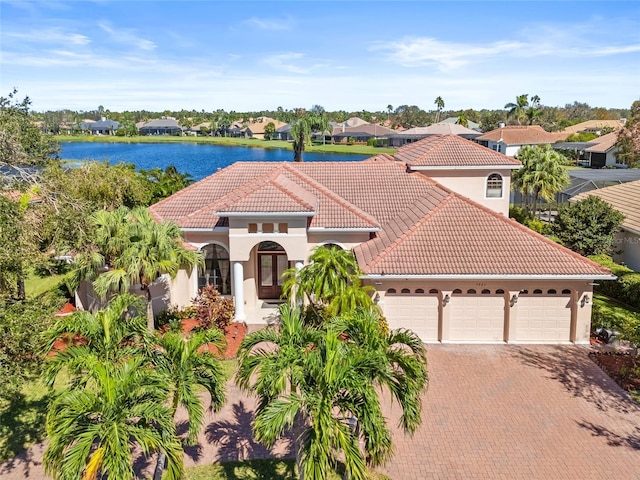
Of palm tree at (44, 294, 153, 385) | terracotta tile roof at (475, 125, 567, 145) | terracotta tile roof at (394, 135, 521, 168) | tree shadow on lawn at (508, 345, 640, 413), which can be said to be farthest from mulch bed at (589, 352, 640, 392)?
terracotta tile roof at (475, 125, 567, 145)

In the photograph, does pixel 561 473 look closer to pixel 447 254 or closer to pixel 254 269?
pixel 447 254

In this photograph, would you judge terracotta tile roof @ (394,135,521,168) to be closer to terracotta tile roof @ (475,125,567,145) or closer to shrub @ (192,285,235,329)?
shrub @ (192,285,235,329)

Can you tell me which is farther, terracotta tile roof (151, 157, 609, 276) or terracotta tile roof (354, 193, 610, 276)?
terracotta tile roof (151, 157, 609, 276)

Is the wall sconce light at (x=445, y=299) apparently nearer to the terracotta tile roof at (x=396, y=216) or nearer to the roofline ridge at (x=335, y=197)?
the terracotta tile roof at (x=396, y=216)

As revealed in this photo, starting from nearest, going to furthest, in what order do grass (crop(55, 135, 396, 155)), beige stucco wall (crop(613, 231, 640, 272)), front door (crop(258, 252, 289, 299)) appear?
front door (crop(258, 252, 289, 299))
beige stucco wall (crop(613, 231, 640, 272))
grass (crop(55, 135, 396, 155))

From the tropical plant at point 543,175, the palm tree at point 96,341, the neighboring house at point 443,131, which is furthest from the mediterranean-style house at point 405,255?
the neighboring house at point 443,131

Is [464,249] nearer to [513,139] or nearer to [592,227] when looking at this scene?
[592,227]
